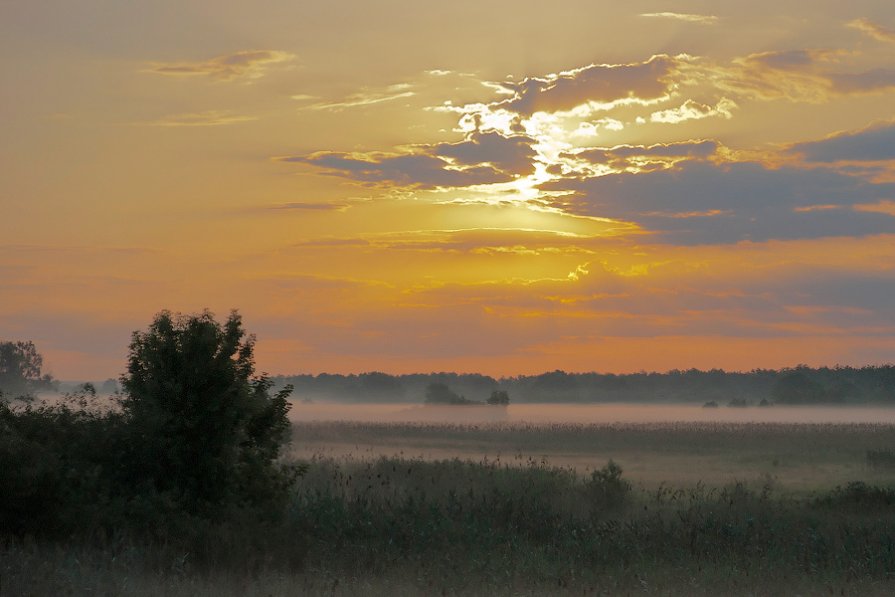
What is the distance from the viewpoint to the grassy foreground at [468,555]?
12.0 meters

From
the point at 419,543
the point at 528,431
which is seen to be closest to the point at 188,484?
the point at 419,543

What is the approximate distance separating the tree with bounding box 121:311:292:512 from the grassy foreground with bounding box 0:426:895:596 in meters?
0.78

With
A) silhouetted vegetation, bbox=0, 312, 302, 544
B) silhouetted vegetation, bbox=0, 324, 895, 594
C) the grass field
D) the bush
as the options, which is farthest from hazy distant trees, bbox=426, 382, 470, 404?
silhouetted vegetation, bbox=0, 312, 302, 544

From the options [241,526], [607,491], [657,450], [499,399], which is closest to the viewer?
[241,526]

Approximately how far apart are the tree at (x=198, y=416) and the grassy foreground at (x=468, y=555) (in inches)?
30.5

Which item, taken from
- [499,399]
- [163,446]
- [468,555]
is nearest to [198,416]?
[163,446]

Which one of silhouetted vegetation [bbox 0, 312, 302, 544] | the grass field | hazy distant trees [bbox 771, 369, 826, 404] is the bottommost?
the grass field

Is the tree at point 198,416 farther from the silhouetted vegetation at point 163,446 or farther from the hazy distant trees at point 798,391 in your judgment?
the hazy distant trees at point 798,391

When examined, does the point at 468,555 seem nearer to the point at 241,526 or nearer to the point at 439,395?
the point at 241,526

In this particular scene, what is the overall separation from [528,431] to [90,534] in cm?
5935

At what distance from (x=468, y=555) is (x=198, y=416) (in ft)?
15.8

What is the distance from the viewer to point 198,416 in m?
15.1

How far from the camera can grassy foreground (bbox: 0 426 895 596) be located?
1197 centimetres

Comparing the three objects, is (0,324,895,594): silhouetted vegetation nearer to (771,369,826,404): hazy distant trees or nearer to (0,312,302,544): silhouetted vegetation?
(0,312,302,544): silhouetted vegetation
